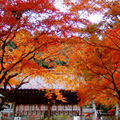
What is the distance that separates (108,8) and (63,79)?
4.65 meters

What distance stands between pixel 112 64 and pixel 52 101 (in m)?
4.99

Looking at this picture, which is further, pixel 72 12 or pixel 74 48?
pixel 74 48

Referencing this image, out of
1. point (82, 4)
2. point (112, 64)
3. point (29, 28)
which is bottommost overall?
→ point (112, 64)

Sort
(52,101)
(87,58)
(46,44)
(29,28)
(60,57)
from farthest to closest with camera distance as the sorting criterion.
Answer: (52,101) < (60,57) < (87,58) < (46,44) < (29,28)

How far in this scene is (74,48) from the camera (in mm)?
7312

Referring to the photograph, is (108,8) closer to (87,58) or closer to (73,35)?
(73,35)

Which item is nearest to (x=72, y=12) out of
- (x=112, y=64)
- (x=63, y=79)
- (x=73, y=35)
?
(x=73, y=35)

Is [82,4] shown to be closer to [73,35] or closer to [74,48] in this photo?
[73,35]

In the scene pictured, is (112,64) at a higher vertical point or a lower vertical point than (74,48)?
lower

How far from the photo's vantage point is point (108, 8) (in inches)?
213

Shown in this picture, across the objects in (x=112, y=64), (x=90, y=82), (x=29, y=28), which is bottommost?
(x=90, y=82)

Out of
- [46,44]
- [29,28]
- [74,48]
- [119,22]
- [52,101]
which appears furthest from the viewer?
[52,101]

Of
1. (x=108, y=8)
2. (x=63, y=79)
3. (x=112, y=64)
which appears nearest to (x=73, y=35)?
(x=108, y=8)

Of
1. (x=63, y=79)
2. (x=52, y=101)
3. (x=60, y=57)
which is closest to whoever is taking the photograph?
(x=60, y=57)
